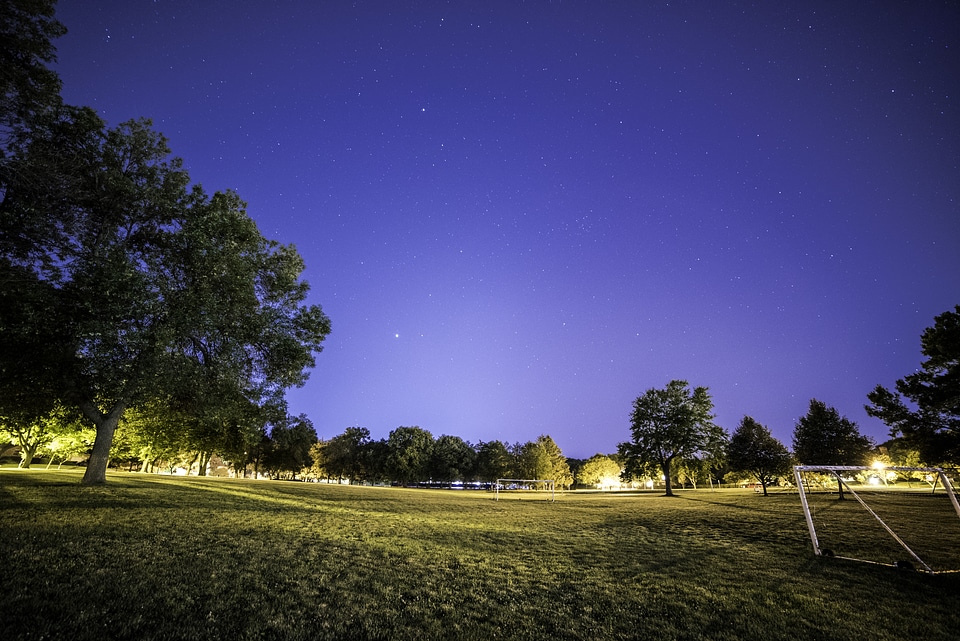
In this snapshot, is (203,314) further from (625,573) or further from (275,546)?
(625,573)

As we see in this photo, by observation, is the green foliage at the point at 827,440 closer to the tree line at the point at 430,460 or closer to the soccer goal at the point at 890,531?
the soccer goal at the point at 890,531

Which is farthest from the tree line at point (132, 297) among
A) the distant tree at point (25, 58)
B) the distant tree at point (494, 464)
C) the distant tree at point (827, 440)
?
the distant tree at point (494, 464)

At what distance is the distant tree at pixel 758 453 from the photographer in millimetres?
56562

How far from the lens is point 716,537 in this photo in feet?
62.5

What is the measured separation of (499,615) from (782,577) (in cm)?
1020

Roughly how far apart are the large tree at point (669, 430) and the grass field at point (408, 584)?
119 ft

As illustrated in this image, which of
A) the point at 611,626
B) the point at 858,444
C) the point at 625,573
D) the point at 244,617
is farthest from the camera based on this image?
the point at 858,444

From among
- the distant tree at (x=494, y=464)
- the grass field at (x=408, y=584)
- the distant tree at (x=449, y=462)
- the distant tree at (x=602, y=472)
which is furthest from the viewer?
the distant tree at (x=602, y=472)

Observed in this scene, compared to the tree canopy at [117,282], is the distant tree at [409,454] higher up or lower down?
lower down


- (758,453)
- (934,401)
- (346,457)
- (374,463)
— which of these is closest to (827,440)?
(758,453)

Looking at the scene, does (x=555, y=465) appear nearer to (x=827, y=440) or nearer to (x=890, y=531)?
(x=827, y=440)

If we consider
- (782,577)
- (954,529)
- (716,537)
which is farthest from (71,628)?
(954,529)

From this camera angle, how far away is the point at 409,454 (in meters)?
95.2

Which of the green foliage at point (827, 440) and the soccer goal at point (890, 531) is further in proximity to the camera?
the green foliage at point (827, 440)
